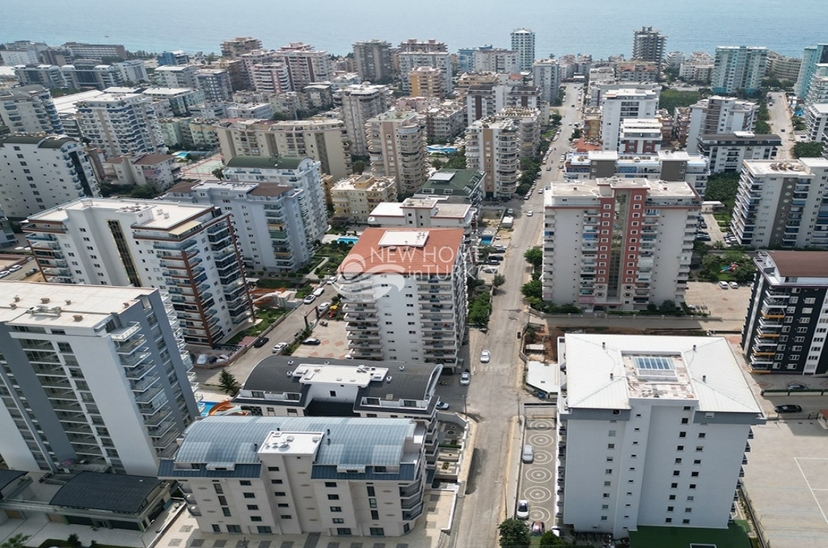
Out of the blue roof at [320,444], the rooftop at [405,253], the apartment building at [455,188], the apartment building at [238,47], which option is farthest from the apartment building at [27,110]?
the blue roof at [320,444]

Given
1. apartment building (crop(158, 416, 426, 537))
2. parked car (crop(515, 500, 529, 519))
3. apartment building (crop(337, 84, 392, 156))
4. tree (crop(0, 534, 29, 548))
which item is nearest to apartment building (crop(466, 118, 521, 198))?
apartment building (crop(337, 84, 392, 156))

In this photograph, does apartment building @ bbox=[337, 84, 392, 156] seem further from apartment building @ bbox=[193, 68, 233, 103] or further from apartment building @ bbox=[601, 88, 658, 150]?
apartment building @ bbox=[193, 68, 233, 103]

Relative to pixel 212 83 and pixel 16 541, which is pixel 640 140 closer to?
pixel 16 541

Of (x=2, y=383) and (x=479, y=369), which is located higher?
(x=2, y=383)

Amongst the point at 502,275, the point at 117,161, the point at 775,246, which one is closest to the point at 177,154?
the point at 117,161

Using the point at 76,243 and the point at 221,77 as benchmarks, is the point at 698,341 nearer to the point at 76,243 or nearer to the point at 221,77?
the point at 76,243

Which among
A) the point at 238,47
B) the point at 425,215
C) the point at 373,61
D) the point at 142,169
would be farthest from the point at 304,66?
the point at 425,215
